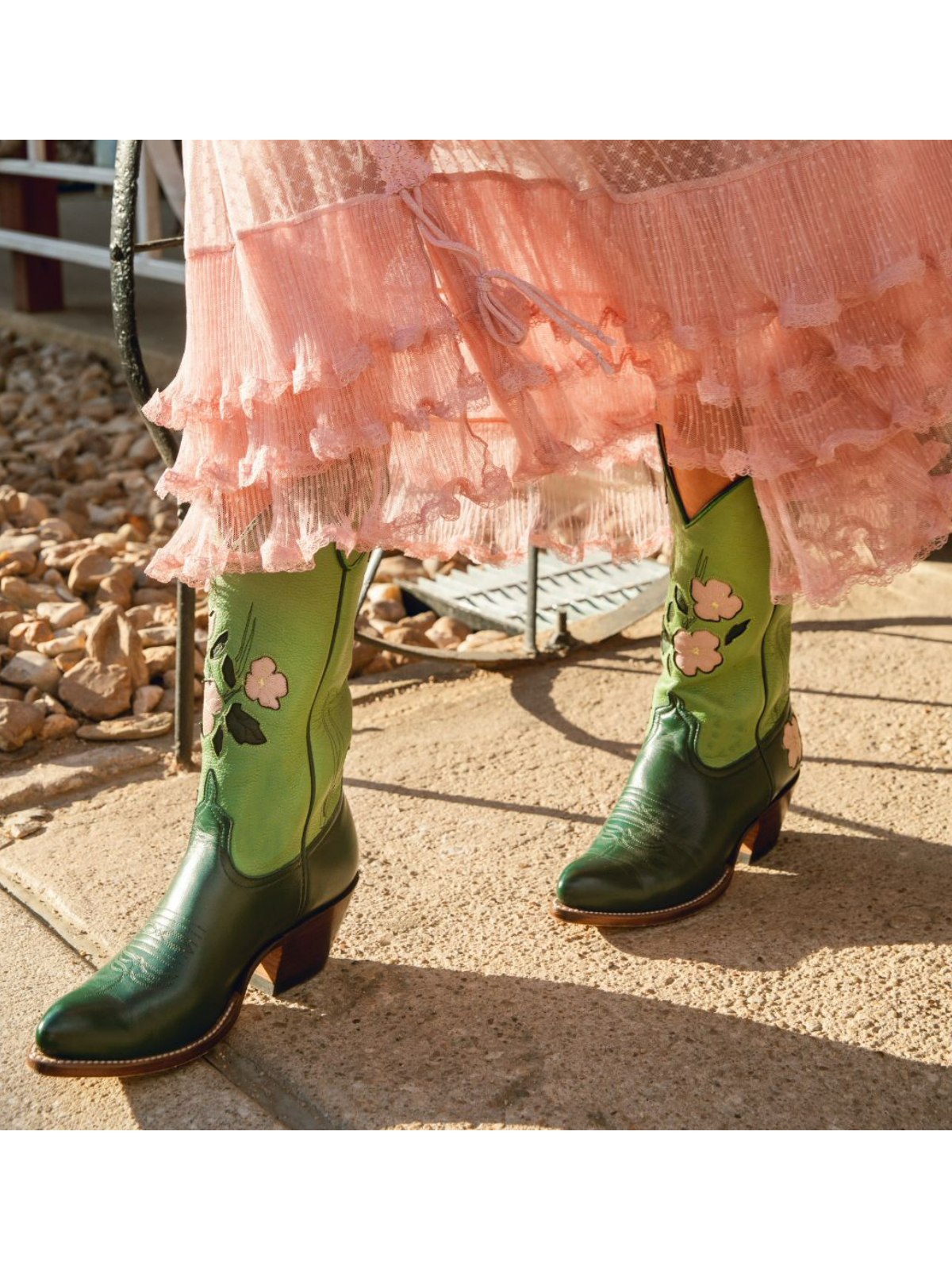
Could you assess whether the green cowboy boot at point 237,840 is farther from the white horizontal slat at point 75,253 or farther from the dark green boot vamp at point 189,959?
the white horizontal slat at point 75,253

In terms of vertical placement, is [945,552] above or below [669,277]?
below

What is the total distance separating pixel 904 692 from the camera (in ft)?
6.46

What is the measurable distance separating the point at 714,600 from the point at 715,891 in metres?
0.31

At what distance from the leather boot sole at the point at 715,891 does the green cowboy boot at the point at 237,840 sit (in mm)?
294

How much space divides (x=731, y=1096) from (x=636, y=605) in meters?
1.21

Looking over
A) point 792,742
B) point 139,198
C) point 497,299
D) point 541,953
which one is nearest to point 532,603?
point 792,742

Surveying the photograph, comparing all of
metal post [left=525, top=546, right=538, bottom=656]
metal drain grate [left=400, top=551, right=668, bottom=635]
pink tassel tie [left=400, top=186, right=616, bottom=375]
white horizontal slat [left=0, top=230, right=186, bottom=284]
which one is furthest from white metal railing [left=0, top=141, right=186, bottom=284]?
pink tassel tie [left=400, top=186, right=616, bottom=375]

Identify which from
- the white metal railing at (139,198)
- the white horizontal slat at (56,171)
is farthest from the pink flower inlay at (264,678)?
the white horizontal slat at (56,171)

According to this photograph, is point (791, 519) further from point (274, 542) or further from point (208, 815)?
point (208, 815)

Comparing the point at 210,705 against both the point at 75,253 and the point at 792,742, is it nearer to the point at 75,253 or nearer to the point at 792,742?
the point at 792,742

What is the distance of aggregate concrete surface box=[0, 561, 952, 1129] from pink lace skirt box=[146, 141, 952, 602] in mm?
388

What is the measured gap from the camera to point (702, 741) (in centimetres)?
142
